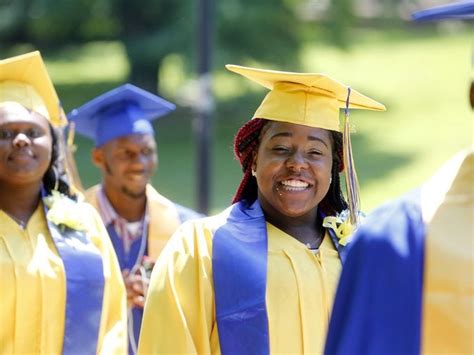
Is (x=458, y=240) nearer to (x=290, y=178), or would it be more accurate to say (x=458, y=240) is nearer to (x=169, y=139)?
(x=290, y=178)

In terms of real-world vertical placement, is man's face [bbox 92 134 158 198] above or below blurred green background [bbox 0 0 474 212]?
above

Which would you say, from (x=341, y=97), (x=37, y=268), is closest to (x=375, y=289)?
(x=341, y=97)

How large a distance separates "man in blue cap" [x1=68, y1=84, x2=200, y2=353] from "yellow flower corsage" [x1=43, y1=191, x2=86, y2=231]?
0.98m

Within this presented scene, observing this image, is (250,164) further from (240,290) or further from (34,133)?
(34,133)

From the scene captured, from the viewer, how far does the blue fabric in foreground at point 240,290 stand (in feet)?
13.9

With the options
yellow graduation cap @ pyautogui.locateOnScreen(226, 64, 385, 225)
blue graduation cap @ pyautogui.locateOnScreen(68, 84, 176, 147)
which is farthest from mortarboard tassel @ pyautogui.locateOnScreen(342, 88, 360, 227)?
blue graduation cap @ pyautogui.locateOnScreen(68, 84, 176, 147)

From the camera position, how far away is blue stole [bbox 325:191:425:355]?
10.2ft

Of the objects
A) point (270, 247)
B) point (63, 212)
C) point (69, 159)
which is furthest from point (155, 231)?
point (270, 247)

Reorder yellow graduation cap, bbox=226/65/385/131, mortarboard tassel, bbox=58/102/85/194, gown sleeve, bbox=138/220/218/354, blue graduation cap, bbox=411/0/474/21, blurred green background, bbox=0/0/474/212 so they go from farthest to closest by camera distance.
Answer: blurred green background, bbox=0/0/474/212
mortarboard tassel, bbox=58/102/85/194
yellow graduation cap, bbox=226/65/385/131
gown sleeve, bbox=138/220/218/354
blue graduation cap, bbox=411/0/474/21

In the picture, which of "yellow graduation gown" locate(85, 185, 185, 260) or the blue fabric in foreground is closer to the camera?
the blue fabric in foreground

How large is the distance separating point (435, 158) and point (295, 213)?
1230 cm

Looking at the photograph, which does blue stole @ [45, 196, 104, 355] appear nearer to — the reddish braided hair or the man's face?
the reddish braided hair

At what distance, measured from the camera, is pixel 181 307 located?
4.21 meters

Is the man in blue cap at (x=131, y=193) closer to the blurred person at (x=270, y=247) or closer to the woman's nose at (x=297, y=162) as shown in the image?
the blurred person at (x=270, y=247)
